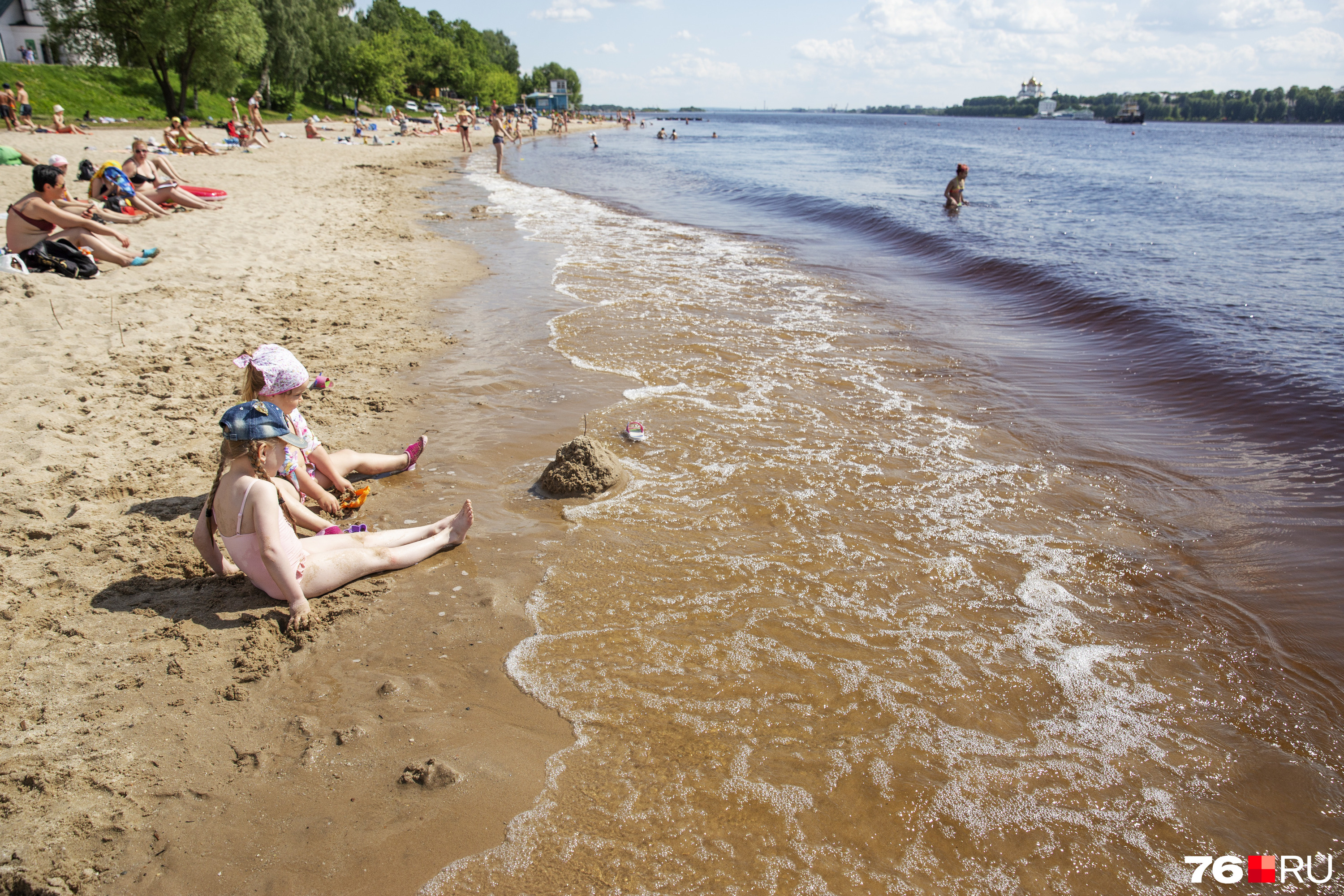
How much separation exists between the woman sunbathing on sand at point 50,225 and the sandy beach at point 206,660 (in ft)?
5.12

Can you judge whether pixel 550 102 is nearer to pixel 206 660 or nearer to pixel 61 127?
pixel 61 127

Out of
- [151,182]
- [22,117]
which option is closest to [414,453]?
[151,182]

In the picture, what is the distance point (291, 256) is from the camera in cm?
1080

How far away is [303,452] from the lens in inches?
190

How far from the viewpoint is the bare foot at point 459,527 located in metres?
4.47

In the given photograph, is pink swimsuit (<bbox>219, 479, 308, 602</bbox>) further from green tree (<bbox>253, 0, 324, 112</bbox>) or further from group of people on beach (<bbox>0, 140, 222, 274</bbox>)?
green tree (<bbox>253, 0, 324, 112</bbox>)

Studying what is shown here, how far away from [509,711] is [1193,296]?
13.4m

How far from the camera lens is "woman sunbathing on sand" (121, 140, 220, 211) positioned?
13.0 metres

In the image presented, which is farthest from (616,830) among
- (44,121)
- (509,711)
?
(44,121)

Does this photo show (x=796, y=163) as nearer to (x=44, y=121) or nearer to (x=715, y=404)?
(x=44, y=121)

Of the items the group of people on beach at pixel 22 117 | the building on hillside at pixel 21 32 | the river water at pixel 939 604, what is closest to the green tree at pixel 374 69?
the building on hillside at pixel 21 32

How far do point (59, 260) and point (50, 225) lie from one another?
2.44ft

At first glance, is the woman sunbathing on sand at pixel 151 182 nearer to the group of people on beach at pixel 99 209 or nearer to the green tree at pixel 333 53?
the group of people on beach at pixel 99 209

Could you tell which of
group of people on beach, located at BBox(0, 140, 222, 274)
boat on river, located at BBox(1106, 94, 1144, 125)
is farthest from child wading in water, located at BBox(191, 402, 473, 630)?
boat on river, located at BBox(1106, 94, 1144, 125)
